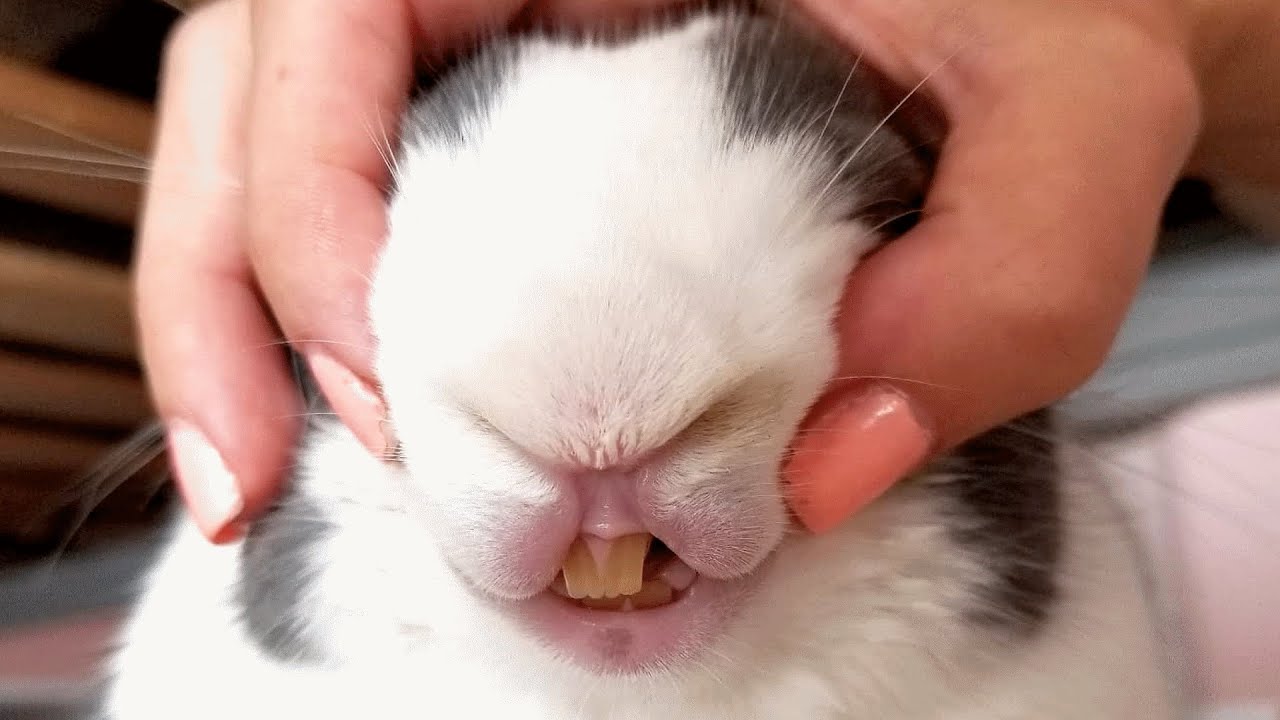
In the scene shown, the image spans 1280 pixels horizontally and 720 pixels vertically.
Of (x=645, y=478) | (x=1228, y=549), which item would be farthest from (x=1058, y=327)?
(x=1228, y=549)

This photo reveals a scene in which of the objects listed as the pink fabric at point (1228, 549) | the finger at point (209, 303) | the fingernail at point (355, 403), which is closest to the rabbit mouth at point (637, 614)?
the fingernail at point (355, 403)

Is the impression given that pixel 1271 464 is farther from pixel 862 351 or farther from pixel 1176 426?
pixel 862 351

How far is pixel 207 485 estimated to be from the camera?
26.1 inches

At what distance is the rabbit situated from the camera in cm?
41

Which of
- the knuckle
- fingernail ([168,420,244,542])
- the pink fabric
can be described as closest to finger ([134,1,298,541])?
fingernail ([168,420,244,542])

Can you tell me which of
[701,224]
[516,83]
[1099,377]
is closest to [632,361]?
[701,224]

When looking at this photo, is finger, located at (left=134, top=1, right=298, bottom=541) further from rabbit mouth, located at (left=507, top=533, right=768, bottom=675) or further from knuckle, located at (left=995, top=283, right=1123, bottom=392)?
knuckle, located at (left=995, top=283, right=1123, bottom=392)

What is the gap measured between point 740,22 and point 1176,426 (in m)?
0.58

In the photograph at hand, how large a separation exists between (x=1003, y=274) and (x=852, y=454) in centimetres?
10

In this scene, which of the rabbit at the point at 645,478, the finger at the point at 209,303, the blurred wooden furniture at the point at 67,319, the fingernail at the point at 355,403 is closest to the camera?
the rabbit at the point at 645,478

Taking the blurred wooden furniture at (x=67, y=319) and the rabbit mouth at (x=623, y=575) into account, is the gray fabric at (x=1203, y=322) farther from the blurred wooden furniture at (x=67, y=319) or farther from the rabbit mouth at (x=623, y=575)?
the blurred wooden furniture at (x=67, y=319)

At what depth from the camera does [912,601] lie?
1.87 feet

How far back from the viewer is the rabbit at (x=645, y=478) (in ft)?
1.36

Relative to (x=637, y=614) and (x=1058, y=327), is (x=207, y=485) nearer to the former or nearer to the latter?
(x=637, y=614)
